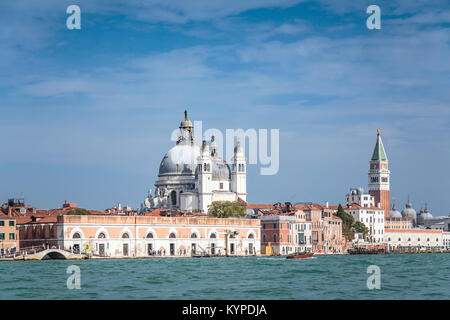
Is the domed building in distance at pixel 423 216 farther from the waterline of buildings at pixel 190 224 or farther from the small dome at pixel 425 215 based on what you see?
the waterline of buildings at pixel 190 224

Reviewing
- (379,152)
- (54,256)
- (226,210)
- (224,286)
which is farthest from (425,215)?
(224,286)

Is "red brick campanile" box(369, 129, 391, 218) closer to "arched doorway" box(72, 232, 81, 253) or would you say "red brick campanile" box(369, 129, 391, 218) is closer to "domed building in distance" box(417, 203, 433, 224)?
"domed building in distance" box(417, 203, 433, 224)

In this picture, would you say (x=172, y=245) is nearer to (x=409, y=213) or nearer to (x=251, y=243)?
(x=251, y=243)

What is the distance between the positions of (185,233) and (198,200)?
22.3m

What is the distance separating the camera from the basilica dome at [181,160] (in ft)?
352

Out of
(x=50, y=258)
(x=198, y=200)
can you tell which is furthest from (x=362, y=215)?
(x=50, y=258)

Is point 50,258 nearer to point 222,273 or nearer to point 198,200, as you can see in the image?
point 222,273

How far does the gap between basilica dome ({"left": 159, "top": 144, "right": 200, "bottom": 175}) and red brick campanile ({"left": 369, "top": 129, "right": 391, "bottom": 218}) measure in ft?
164

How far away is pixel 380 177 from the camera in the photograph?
14900 cm

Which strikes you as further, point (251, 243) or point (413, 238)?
point (413, 238)

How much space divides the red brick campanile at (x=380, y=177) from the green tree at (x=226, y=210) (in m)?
58.1

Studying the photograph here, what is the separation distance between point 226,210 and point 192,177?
13.1 meters
